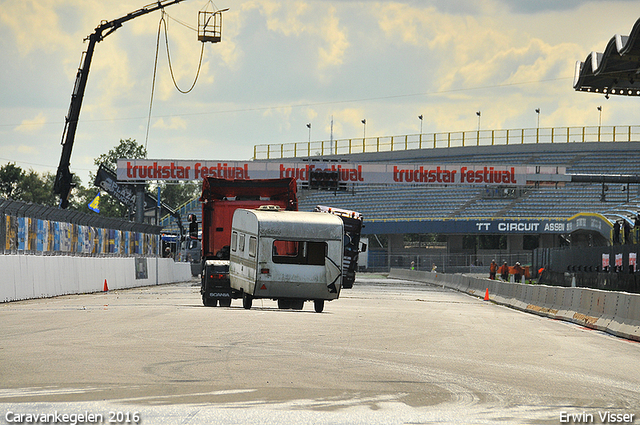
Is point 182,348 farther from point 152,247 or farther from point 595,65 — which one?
point 152,247

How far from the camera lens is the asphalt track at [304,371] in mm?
8133

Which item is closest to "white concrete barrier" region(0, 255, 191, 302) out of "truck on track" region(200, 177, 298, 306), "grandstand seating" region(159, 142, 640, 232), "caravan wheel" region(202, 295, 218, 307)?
"caravan wheel" region(202, 295, 218, 307)

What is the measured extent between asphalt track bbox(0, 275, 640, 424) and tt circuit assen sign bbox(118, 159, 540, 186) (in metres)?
41.3

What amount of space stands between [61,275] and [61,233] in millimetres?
1762

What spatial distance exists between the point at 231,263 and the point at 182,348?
9475 millimetres

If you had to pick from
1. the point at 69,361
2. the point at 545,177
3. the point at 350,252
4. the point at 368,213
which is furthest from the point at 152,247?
the point at 368,213

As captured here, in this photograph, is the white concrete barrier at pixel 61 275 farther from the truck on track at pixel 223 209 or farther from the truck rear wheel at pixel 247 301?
the truck rear wheel at pixel 247 301

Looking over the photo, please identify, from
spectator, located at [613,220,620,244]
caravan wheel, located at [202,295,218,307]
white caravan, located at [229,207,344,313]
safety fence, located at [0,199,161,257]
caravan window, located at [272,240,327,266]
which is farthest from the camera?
spectator, located at [613,220,620,244]

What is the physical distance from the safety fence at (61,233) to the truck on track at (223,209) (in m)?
6.45

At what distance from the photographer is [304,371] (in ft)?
35.8

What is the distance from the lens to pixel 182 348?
13180mm

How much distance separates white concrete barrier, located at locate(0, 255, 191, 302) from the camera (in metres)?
26.2

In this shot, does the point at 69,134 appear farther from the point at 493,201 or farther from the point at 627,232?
the point at 493,201

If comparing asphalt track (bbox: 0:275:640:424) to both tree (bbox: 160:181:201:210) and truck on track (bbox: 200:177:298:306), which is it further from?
tree (bbox: 160:181:201:210)
